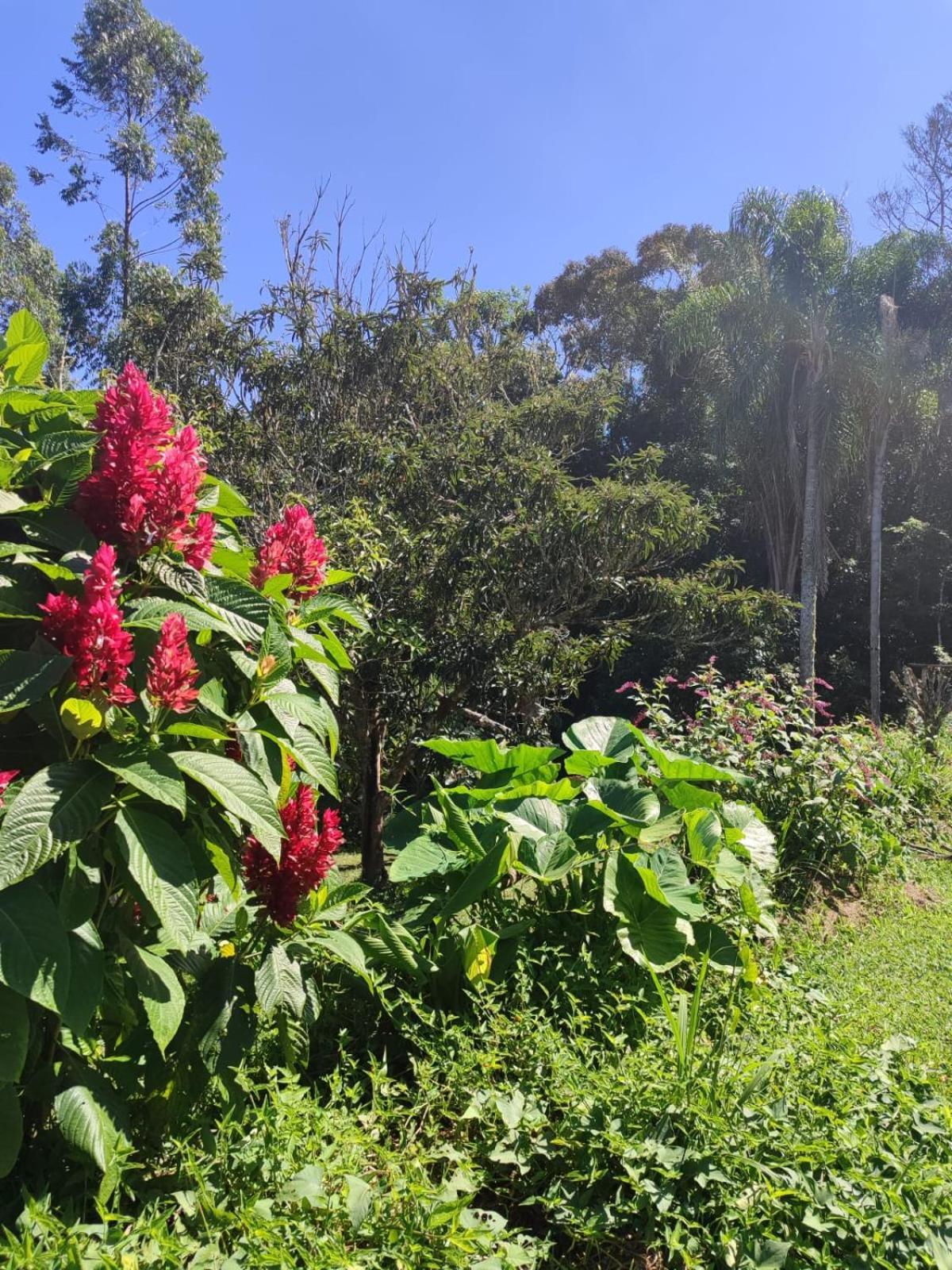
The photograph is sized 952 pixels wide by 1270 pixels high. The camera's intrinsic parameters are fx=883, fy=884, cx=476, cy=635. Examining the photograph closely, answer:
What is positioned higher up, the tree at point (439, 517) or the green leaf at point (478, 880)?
the tree at point (439, 517)

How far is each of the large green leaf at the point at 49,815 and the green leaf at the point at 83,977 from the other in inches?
6.2

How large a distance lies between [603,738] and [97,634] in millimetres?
2554

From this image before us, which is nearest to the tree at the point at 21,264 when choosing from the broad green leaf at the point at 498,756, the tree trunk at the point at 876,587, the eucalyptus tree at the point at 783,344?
the eucalyptus tree at the point at 783,344

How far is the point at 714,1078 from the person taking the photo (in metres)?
1.86

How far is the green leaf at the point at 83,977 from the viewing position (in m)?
1.27

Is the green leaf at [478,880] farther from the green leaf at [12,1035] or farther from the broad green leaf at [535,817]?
the green leaf at [12,1035]

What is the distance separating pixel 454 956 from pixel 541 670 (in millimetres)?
4370

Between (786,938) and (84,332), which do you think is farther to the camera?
(84,332)

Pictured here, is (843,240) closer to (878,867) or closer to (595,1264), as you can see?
(878,867)

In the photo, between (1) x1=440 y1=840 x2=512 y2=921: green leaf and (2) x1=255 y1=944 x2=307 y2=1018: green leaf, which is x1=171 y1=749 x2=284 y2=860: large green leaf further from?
(1) x1=440 y1=840 x2=512 y2=921: green leaf

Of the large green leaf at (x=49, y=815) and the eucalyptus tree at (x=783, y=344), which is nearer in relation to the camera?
the large green leaf at (x=49, y=815)

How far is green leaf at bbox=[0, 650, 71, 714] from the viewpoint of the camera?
1.30 metres

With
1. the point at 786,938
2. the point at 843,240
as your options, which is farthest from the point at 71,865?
the point at 843,240

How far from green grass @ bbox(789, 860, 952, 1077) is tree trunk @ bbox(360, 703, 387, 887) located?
3.13 metres
